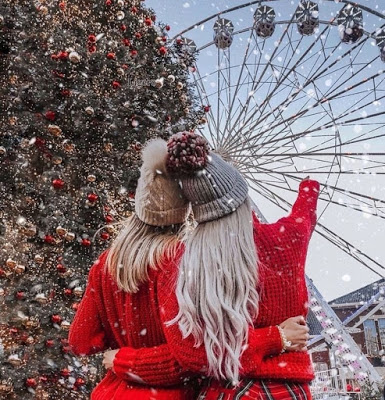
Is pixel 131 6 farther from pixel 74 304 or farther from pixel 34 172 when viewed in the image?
pixel 74 304

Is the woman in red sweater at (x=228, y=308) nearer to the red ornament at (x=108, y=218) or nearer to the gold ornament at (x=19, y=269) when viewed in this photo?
the gold ornament at (x=19, y=269)

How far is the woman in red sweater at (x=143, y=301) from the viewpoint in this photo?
4.95ft

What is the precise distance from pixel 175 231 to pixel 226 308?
0.34 metres

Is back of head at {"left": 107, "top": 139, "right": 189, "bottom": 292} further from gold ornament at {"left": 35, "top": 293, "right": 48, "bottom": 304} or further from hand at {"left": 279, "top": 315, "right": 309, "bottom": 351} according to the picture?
gold ornament at {"left": 35, "top": 293, "right": 48, "bottom": 304}

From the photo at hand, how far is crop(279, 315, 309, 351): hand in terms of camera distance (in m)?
1.46

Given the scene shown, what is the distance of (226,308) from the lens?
1.44 meters

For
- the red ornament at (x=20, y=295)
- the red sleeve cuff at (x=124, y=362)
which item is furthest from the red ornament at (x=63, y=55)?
the red sleeve cuff at (x=124, y=362)

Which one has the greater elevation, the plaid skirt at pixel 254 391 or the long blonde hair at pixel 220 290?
the long blonde hair at pixel 220 290

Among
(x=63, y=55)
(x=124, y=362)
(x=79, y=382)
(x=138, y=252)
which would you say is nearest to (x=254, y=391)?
(x=124, y=362)

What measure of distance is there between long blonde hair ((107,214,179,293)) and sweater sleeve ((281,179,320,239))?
1.18ft

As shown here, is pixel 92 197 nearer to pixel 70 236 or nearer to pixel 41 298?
pixel 70 236

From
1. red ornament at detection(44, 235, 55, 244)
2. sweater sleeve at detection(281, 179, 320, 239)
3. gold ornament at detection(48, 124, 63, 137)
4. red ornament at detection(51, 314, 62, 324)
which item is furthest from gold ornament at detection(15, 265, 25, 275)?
sweater sleeve at detection(281, 179, 320, 239)

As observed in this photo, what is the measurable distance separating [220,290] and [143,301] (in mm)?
282

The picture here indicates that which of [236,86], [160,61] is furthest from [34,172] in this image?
[236,86]
